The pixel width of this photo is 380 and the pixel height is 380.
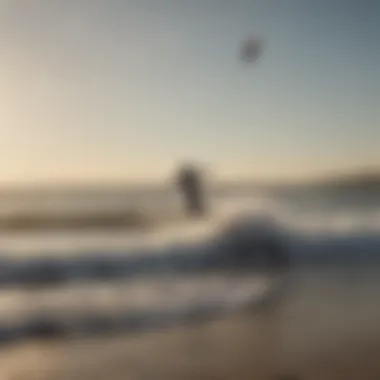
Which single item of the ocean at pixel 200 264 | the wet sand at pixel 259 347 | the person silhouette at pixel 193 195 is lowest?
the wet sand at pixel 259 347

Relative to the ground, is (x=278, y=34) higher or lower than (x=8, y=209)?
higher

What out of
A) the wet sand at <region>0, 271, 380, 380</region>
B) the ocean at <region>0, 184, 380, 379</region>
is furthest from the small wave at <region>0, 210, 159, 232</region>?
the wet sand at <region>0, 271, 380, 380</region>

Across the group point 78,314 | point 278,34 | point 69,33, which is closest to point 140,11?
point 69,33

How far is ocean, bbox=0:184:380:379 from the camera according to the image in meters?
1.31

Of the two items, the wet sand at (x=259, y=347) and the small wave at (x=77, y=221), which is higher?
the small wave at (x=77, y=221)

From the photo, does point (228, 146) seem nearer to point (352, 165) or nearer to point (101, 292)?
point (352, 165)

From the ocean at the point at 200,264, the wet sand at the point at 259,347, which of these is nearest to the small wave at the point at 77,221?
the ocean at the point at 200,264

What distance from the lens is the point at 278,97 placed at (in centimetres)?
139

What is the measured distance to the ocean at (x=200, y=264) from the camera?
1.31m

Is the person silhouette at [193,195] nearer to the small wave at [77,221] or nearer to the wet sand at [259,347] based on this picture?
the small wave at [77,221]

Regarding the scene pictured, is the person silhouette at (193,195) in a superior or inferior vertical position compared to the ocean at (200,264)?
superior

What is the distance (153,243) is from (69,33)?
420mm

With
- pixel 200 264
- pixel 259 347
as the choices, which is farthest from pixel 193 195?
pixel 259 347

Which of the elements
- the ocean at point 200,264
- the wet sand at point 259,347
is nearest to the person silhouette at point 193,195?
the ocean at point 200,264
